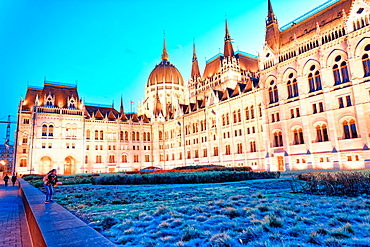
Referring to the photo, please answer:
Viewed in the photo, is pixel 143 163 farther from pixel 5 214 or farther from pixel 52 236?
pixel 52 236

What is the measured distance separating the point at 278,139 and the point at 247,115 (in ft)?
34.7

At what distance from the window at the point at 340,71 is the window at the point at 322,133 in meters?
6.00

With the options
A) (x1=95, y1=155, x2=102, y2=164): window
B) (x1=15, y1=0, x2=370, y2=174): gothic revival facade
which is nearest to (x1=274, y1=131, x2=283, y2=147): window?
(x1=15, y1=0, x2=370, y2=174): gothic revival facade

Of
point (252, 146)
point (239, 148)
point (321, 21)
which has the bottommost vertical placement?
point (239, 148)

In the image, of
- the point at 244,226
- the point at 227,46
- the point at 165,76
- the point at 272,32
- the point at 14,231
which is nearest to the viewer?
the point at 244,226

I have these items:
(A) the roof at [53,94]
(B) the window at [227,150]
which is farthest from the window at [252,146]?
(A) the roof at [53,94]

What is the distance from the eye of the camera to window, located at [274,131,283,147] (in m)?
39.0

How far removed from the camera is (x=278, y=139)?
39.3 metres

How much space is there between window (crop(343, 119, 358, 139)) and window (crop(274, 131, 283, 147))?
9.18 m

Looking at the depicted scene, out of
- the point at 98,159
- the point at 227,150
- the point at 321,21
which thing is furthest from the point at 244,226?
the point at 98,159

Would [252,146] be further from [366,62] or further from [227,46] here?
[227,46]

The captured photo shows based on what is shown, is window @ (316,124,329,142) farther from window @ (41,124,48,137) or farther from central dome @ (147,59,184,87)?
central dome @ (147,59,184,87)

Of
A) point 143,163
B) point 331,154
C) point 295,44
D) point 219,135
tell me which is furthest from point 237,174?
point 143,163

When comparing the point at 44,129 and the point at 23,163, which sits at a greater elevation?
the point at 44,129
